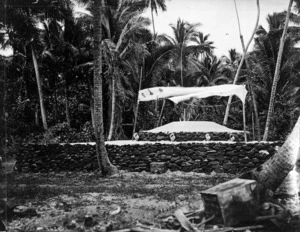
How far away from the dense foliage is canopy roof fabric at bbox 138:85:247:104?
0.30m

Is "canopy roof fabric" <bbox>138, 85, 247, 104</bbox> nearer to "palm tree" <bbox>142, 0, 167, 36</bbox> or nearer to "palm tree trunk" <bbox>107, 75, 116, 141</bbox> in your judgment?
"palm tree trunk" <bbox>107, 75, 116, 141</bbox>

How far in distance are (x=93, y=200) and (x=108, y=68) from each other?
3.99m

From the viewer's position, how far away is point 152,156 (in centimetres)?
849

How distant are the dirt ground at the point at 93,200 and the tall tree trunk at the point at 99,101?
1.07 metres

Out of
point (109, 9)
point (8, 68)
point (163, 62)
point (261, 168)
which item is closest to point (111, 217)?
point (261, 168)

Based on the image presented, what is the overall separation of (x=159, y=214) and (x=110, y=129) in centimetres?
433

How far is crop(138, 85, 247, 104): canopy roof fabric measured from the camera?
9.16m

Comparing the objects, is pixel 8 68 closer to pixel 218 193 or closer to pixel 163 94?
pixel 218 193

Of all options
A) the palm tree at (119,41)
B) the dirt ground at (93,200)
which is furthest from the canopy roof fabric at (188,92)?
the dirt ground at (93,200)

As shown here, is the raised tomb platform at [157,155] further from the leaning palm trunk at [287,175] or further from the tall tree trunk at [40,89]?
the leaning palm trunk at [287,175]

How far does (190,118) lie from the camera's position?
11.8m

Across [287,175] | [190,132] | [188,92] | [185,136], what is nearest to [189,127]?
[190,132]

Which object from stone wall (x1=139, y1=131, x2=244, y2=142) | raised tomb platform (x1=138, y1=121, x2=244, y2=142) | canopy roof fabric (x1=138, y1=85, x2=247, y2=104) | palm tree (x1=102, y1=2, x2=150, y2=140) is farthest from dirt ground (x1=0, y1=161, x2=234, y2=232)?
stone wall (x1=139, y1=131, x2=244, y2=142)

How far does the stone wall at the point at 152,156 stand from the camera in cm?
650
